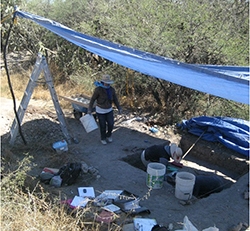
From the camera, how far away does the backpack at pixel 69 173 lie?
197 inches

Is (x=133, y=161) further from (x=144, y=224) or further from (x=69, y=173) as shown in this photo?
(x=144, y=224)

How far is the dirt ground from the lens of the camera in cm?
449

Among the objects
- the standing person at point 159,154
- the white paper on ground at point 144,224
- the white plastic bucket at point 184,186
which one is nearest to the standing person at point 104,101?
the standing person at point 159,154

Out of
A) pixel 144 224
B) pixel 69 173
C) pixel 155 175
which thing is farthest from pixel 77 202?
pixel 155 175

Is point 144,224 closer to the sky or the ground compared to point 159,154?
closer to the sky

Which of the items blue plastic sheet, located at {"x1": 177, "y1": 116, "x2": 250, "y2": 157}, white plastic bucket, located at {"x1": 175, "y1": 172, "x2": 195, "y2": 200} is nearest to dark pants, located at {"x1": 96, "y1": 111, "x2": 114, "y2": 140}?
blue plastic sheet, located at {"x1": 177, "y1": 116, "x2": 250, "y2": 157}

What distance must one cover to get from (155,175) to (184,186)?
0.44 meters

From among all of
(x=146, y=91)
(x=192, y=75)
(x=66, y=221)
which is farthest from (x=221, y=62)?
(x=66, y=221)

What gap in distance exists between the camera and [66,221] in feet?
11.7

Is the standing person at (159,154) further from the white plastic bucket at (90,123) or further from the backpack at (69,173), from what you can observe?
the backpack at (69,173)

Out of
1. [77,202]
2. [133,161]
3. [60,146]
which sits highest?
[77,202]

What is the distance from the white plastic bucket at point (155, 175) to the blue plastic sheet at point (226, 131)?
6.72ft

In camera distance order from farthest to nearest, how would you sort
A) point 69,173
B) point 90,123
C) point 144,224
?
point 90,123 → point 69,173 → point 144,224

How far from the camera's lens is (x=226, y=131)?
21.4 feet
